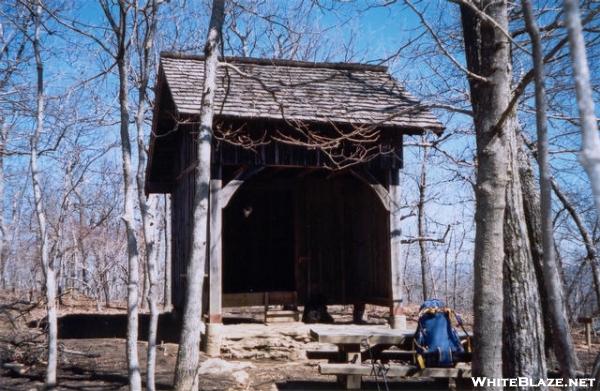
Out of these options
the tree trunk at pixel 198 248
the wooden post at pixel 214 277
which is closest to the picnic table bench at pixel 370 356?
the tree trunk at pixel 198 248

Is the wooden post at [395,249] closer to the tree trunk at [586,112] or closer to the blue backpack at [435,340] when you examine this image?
the blue backpack at [435,340]

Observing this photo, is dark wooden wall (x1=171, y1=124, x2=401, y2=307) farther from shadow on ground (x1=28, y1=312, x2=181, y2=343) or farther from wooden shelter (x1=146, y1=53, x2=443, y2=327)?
shadow on ground (x1=28, y1=312, x2=181, y2=343)

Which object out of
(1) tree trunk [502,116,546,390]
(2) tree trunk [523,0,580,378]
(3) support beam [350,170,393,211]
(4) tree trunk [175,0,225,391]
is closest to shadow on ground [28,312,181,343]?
(3) support beam [350,170,393,211]

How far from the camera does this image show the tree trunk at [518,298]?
263 inches

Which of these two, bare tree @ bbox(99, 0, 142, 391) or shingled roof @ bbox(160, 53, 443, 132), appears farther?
shingled roof @ bbox(160, 53, 443, 132)

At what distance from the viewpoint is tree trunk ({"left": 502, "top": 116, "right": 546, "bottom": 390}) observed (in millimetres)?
6691

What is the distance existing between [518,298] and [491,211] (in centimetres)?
151

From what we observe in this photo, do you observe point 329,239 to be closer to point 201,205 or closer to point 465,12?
point 201,205

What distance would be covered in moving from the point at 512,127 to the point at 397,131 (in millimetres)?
5355

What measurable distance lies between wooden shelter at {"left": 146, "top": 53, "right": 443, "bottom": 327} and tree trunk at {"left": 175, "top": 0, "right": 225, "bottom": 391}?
5.08 ft

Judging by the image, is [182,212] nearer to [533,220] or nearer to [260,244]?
[260,244]

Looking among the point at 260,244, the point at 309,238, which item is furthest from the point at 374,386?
the point at 260,244

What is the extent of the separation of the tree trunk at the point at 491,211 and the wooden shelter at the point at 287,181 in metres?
3.23

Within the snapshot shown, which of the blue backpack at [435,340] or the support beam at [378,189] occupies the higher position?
the support beam at [378,189]
